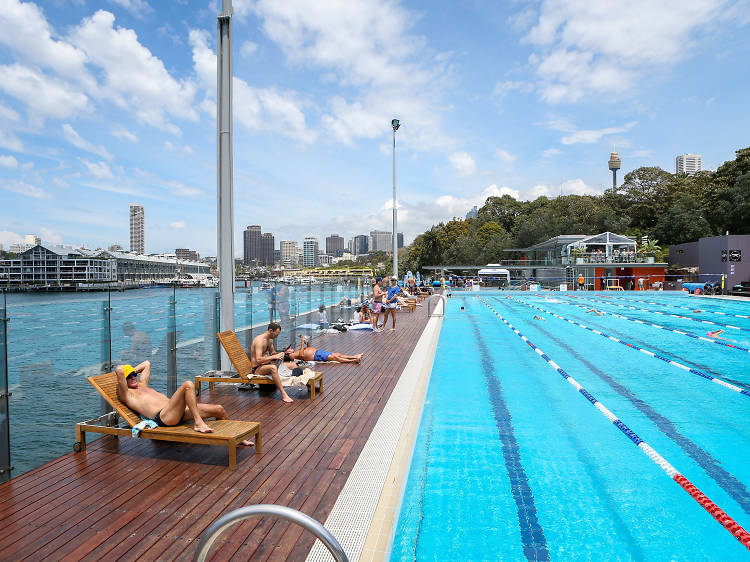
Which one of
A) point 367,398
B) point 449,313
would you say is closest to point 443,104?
point 449,313

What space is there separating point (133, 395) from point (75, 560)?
5.99 ft

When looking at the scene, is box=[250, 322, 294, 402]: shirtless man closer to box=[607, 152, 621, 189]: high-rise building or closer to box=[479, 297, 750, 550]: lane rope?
box=[479, 297, 750, 550]: lane rope

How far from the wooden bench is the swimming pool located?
1358mm

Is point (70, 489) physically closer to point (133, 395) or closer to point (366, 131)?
point (133, 395)

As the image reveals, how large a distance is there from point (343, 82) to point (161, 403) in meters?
15.3

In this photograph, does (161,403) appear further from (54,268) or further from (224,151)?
(54,268)

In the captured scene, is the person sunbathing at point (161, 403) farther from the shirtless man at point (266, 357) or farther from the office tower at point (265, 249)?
the office tower at point (265, 249)

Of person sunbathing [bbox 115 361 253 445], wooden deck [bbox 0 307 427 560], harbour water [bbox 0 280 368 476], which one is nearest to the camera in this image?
wooden deck [bbox 0 307 427 560]

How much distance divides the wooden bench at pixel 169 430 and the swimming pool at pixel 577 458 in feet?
4.46

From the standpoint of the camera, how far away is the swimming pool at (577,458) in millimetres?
3328

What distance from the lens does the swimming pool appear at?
333 cm

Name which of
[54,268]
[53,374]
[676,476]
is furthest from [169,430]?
[54,268]

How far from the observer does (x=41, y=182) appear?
4819 centimetres

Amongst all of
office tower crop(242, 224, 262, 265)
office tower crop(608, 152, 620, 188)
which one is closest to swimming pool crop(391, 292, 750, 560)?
office tower crop(608, 152, 620, 188)
